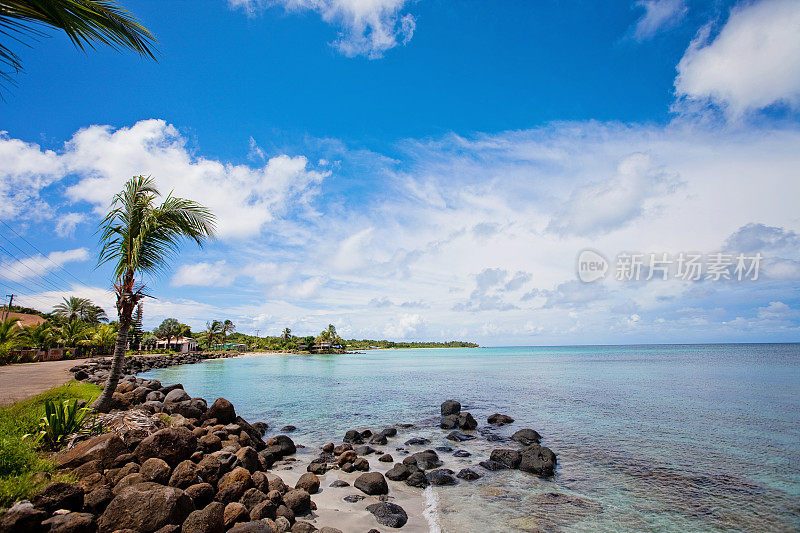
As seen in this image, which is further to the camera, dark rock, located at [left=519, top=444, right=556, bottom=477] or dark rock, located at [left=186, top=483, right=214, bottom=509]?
dark rock, located at [left=519, top=444, right=556, bottom=477]

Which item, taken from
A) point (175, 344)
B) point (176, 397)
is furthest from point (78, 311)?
point (176, 397)

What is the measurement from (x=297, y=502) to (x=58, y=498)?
4868 millimetres

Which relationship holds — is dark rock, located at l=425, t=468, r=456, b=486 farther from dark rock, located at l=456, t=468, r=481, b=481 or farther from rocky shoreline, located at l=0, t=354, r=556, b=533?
dark rock, located at l=456, t=468, r=481, b=481

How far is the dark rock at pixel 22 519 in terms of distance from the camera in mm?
5098

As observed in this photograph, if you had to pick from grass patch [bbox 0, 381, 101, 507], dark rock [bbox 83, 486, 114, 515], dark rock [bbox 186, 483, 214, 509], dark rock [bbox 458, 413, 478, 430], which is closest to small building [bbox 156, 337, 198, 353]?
dark rock [bbox 458, 413, 478, 430]

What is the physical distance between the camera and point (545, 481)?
1217 centimetres

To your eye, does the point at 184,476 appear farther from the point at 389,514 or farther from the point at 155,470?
the point at 389,514

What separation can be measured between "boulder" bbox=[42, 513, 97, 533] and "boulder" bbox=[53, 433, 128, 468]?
214 cm

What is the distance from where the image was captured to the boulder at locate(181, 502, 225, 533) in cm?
656

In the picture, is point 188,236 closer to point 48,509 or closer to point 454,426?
point 48,509

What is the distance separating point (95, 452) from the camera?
7785 millimetres

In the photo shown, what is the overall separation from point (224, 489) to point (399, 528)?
167 inches

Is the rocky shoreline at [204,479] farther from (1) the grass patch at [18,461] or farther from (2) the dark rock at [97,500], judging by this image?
(1) the grass patch at [18,461]

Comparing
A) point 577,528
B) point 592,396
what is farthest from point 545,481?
point 592,396
